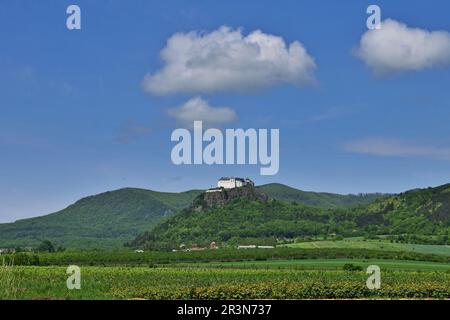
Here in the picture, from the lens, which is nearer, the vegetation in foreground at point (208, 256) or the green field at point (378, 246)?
the vegetation in foreground at point (208, 256)

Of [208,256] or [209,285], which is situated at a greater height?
[208,256]

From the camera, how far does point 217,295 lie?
156 ft

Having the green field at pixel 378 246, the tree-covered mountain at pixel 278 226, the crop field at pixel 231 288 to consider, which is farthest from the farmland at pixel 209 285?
the tree-covered mountain at pixel 278 226

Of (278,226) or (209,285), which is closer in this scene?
(209,285)

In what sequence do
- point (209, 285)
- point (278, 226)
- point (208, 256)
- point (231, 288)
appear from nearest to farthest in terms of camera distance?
point (231, 288) → point (209, 285) → point (208, 256) → point (278, 226)

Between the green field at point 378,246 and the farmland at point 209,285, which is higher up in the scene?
the green field at point 378,246

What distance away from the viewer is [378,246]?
457 ft

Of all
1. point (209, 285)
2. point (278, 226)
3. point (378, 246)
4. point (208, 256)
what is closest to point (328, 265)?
point (208, 256)

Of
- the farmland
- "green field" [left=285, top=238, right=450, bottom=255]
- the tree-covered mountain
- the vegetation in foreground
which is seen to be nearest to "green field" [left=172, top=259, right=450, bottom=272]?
the farmland

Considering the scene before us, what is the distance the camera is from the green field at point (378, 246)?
13312cm

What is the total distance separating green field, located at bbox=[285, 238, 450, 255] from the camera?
13312cm

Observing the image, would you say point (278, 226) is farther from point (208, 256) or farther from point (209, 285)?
point (209, 285)

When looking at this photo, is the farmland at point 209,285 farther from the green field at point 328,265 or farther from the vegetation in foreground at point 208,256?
the vegetation in foreground at point 208,256
